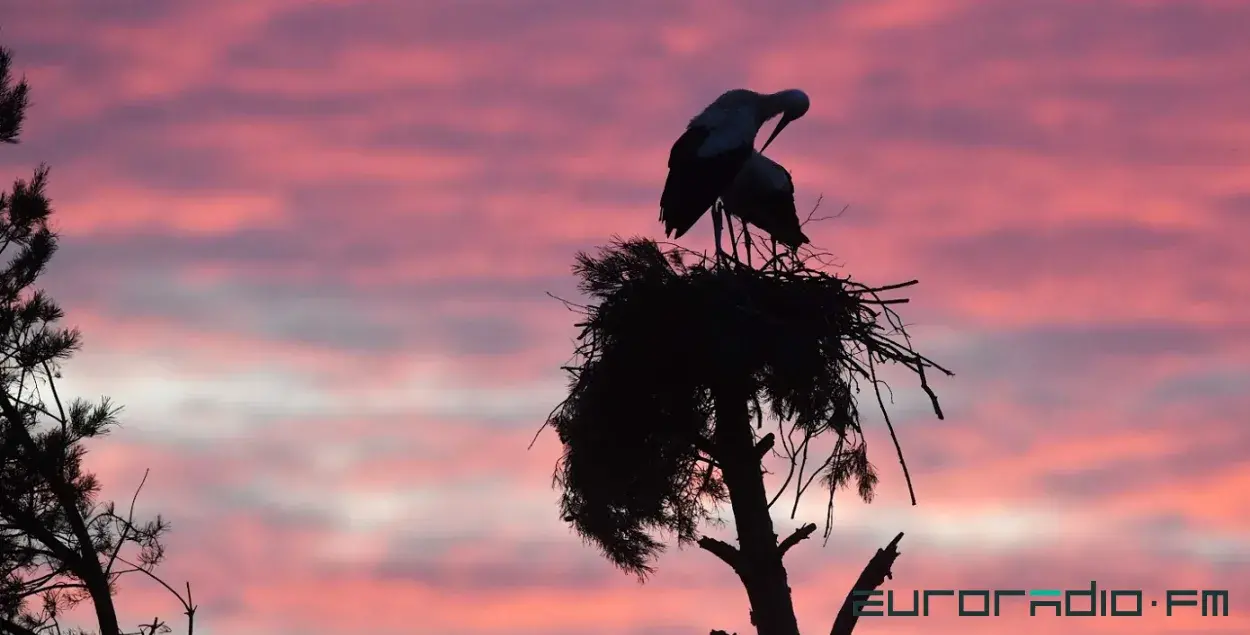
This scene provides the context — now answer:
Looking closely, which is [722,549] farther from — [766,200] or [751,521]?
[766,200]

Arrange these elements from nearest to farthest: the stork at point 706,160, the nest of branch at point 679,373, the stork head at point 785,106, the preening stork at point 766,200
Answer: the nest of branch at point 679,373
the stork at point 706,160
the preening stork at point 766,200
the stork head at point 785,106

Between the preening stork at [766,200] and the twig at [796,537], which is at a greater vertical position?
the preening stork at [766,200]

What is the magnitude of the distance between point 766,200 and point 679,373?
368 cm

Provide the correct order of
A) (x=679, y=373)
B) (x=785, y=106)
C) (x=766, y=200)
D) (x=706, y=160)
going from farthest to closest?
(x=785, y=106) < (x=766, y=200) < (x=706, y=160) < (x=679, y=373)

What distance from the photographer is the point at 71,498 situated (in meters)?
11.5

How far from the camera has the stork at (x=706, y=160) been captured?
1308 centimetres

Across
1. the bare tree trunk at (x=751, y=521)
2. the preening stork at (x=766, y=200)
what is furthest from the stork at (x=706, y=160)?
the bare tree trunk at (x=751, y=521)

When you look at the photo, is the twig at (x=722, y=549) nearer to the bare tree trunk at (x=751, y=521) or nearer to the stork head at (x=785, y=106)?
the bare tree trunk at (x=751, y=521)

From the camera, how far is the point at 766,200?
533 inches

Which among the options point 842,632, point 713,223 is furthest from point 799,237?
point 842,632

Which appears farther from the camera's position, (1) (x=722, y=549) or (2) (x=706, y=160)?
(2) (x=706, y=160)

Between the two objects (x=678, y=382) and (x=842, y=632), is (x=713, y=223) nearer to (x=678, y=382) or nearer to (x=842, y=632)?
(x=678, y=382)

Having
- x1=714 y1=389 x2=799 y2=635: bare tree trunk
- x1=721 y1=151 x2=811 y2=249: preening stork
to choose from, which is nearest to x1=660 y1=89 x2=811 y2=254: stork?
x1=721 y1=151 x2=811 y2=249: preening stork

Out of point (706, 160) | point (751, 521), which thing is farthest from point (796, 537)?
point (706, 160)
